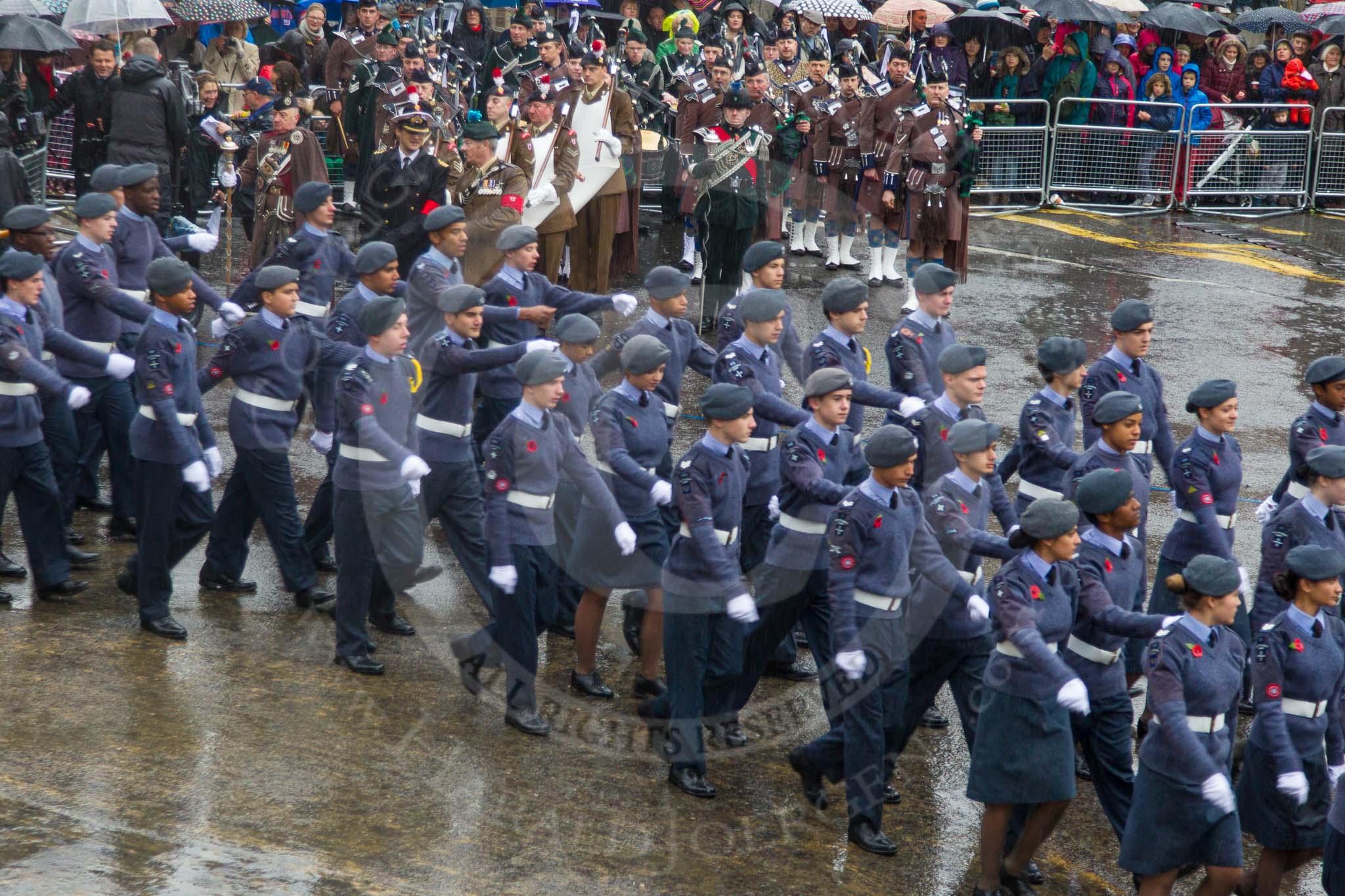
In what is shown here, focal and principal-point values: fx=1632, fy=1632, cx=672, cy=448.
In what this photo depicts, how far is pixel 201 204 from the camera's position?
14.1 meters

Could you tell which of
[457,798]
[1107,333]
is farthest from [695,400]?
[457,798]

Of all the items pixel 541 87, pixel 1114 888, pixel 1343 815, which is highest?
pixel 541 87

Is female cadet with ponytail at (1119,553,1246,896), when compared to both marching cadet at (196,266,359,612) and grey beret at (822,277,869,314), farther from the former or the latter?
marching cadet at (196,266,359,612)

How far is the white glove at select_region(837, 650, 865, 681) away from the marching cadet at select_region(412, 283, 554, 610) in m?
2.09

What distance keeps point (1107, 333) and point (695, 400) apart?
3921mm

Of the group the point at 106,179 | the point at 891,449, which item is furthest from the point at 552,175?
the point at 891,449

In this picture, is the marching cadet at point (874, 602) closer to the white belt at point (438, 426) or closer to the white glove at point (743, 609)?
the white glove at point (743, 609)

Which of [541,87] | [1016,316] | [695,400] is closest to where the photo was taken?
[695,400]

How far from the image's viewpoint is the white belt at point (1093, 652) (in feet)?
20.2

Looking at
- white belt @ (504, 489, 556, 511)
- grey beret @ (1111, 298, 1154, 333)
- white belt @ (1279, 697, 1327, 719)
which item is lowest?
white belt @ (1279, 697, 1327, 719)

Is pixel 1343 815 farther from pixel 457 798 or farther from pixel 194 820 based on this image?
pixel 194 820

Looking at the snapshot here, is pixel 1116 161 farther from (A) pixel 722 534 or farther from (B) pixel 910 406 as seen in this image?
(A) pixel 722 534

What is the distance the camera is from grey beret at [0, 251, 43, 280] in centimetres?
743

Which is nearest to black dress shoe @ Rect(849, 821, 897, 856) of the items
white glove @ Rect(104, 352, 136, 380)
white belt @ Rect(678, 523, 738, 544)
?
white belt @ Rect(678, 523, 738, 544)
